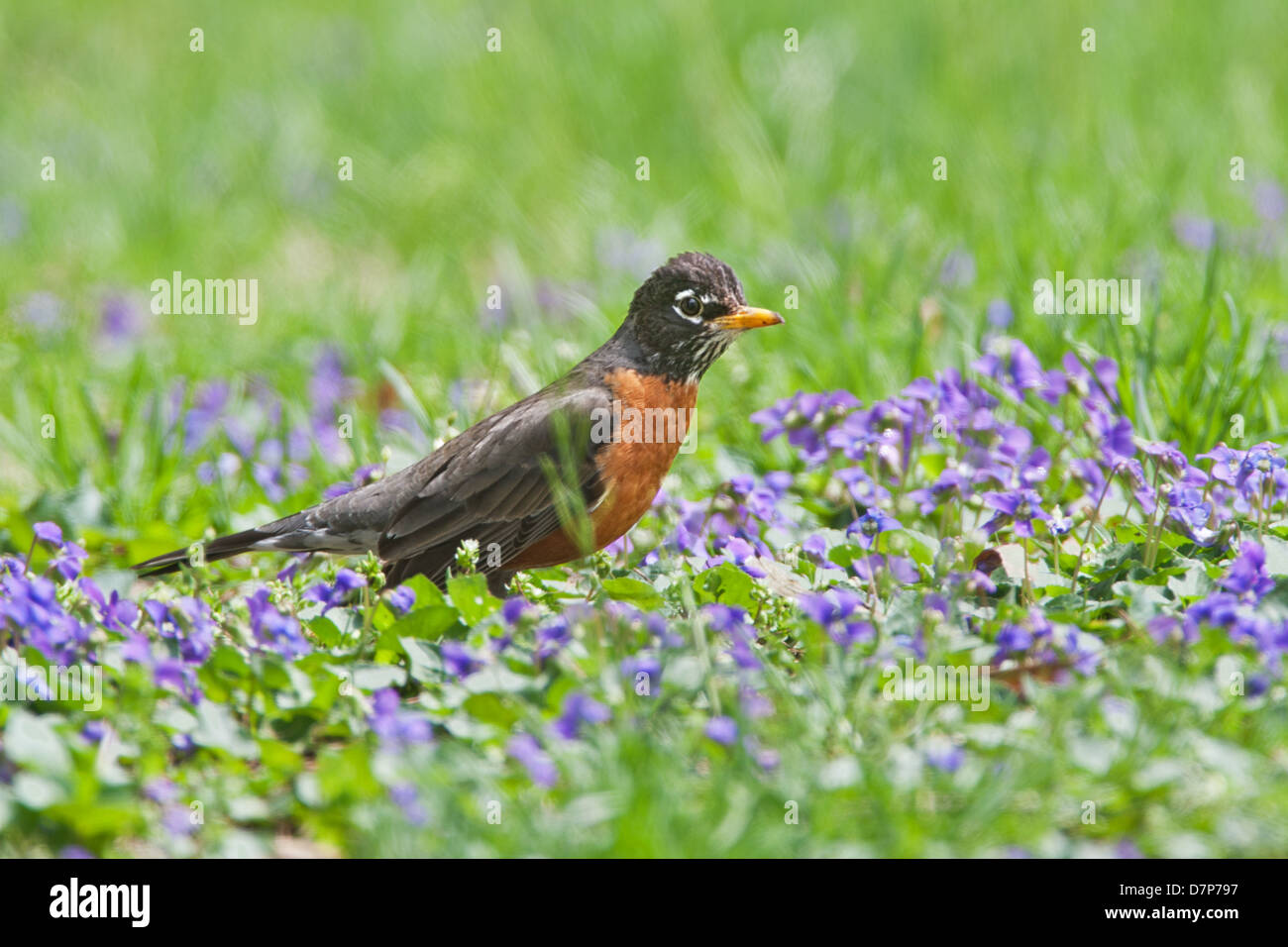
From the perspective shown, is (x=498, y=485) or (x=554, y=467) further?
(x=498, y=485)

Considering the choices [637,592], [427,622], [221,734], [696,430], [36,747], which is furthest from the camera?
[696,430]

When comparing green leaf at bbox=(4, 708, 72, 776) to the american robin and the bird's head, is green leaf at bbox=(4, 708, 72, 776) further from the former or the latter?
the bird's head

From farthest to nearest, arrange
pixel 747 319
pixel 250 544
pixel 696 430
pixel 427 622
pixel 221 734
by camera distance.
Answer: pixel 696 430 < pixel 747 319 < pixel 250 544 < pixel 427 622 < pixel 221 734

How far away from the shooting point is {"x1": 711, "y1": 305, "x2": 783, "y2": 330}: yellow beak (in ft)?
16.8

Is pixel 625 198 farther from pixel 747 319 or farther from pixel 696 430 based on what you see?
pixel 747 319

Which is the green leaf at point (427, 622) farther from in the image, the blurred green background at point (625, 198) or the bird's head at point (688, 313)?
the blurred green background at point (625, 198)

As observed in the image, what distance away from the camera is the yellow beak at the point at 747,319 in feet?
16.8

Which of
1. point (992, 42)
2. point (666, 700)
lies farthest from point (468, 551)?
point (992, 42)

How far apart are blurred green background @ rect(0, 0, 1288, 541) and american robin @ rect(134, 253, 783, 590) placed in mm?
662

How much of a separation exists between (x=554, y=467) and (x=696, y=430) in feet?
4.13

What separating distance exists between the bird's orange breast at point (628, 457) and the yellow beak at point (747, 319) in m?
0.28

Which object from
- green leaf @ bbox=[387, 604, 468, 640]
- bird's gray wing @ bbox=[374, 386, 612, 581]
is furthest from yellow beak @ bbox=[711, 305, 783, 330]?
green leaf @ bbox=[387, 604, 468, 640]

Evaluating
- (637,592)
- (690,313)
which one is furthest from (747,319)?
(637,592)

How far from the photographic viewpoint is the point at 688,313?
526 centimetres
